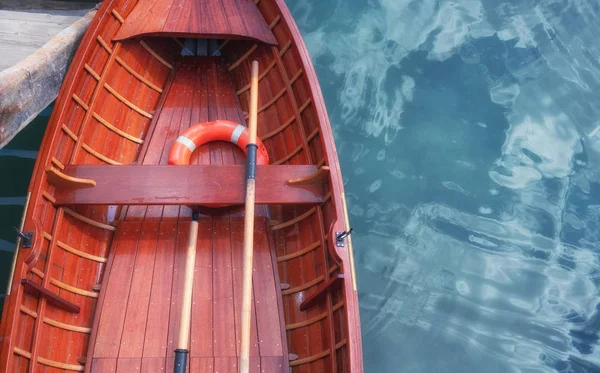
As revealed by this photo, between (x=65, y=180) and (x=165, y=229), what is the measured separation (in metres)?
0.87

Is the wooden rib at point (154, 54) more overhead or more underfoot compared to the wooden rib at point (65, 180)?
more overhead

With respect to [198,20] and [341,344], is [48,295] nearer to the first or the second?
[341,344]

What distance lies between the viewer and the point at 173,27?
459 cm

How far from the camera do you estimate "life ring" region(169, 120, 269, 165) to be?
4223 mm

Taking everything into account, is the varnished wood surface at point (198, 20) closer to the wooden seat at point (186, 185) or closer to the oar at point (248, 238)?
the oar at point (248, 238)

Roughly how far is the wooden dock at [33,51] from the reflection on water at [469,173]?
301cm

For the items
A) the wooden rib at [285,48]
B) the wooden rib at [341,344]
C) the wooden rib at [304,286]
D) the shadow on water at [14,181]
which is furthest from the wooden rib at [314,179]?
the shadow on water at [14,181]

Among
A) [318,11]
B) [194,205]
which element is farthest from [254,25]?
[318,11]

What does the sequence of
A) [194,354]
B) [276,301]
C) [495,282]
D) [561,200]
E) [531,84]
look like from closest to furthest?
[194,354], [276,301], [495,282], [561,200], [531,84]

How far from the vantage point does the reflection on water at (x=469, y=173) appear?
481 cm

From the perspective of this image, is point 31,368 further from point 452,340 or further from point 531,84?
point 531,84

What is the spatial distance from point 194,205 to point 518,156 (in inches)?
160

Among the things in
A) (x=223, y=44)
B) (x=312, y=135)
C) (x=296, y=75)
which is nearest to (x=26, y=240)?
(x=312, y=135)

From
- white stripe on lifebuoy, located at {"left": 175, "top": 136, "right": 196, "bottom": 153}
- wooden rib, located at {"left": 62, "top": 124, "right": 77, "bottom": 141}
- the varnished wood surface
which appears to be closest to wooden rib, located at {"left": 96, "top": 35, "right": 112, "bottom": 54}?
the varnished wood surface
